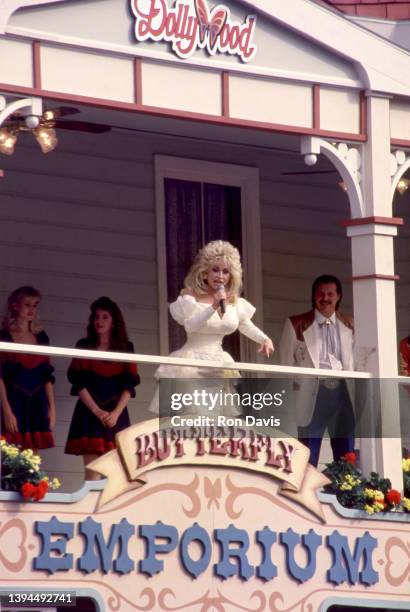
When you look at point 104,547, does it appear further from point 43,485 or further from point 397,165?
point 397,165

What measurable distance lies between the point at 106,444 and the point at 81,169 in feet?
10.1

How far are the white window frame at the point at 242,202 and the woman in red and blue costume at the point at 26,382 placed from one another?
269 cm

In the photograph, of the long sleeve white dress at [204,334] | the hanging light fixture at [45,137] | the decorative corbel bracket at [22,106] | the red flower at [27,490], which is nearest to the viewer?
the red flower at [27,490]

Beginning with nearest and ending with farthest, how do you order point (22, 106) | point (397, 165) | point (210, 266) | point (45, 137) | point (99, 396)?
point (22, 106), point (210, 266), point (45, 137), point (99, 396), point (397, 165)

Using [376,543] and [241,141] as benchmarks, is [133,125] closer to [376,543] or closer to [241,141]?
[241,141]

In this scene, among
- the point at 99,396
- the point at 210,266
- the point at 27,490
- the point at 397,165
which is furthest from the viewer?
the point at 397,165

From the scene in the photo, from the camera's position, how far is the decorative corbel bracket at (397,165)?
1738 cm

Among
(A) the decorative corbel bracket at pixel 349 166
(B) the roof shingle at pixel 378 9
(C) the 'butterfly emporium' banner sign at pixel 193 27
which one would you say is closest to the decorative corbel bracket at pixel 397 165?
(A) the decorative corbel bracket at pixel 349 166

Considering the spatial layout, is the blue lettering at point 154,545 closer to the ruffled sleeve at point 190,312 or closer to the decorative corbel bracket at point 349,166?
the ruffled sleeve at point 190,312

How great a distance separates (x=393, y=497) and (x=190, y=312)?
2352 millimetres

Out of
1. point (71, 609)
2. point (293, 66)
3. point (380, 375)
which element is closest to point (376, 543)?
point (380, 375)

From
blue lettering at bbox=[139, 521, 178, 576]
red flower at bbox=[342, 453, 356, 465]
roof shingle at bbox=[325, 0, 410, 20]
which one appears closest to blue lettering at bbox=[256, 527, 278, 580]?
blue lettering at bbox=[139, 521, 178, 576]

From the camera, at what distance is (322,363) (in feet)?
56.9

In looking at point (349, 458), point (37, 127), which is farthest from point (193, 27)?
point (349, 458)
